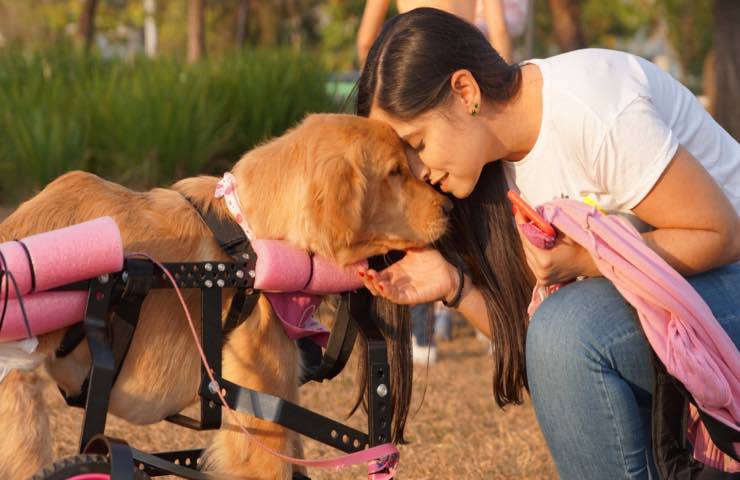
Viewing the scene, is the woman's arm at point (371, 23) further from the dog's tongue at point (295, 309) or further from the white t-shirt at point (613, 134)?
the dog's tongue at point (295, 309)

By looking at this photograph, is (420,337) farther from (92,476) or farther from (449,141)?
(92,476)

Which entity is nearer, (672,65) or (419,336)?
(419,336)

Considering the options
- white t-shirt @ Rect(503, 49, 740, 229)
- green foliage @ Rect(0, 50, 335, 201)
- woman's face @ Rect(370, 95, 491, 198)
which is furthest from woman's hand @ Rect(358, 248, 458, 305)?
green foliage @ Rect(0, 50, 335, 201)

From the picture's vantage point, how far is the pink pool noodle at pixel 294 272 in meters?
2.66

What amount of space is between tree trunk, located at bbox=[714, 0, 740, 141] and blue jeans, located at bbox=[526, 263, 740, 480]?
7.07 m

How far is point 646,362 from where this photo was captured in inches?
107

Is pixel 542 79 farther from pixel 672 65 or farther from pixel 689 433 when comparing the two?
pixel 672 65

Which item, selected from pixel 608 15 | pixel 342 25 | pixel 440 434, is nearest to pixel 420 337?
pixel 440 434

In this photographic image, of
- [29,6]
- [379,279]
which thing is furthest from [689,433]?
[29,6]

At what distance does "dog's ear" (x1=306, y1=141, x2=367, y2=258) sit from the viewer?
2787 mm

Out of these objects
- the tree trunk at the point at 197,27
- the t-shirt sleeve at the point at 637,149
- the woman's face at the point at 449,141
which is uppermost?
the t-shirt sleeve at the point at 637,149

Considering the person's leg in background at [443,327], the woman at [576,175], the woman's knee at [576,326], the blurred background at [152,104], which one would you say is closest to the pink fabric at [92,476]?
the woman at [576,175]

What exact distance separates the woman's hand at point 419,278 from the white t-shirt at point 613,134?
1.10 ft

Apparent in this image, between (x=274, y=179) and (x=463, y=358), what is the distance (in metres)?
3.59
